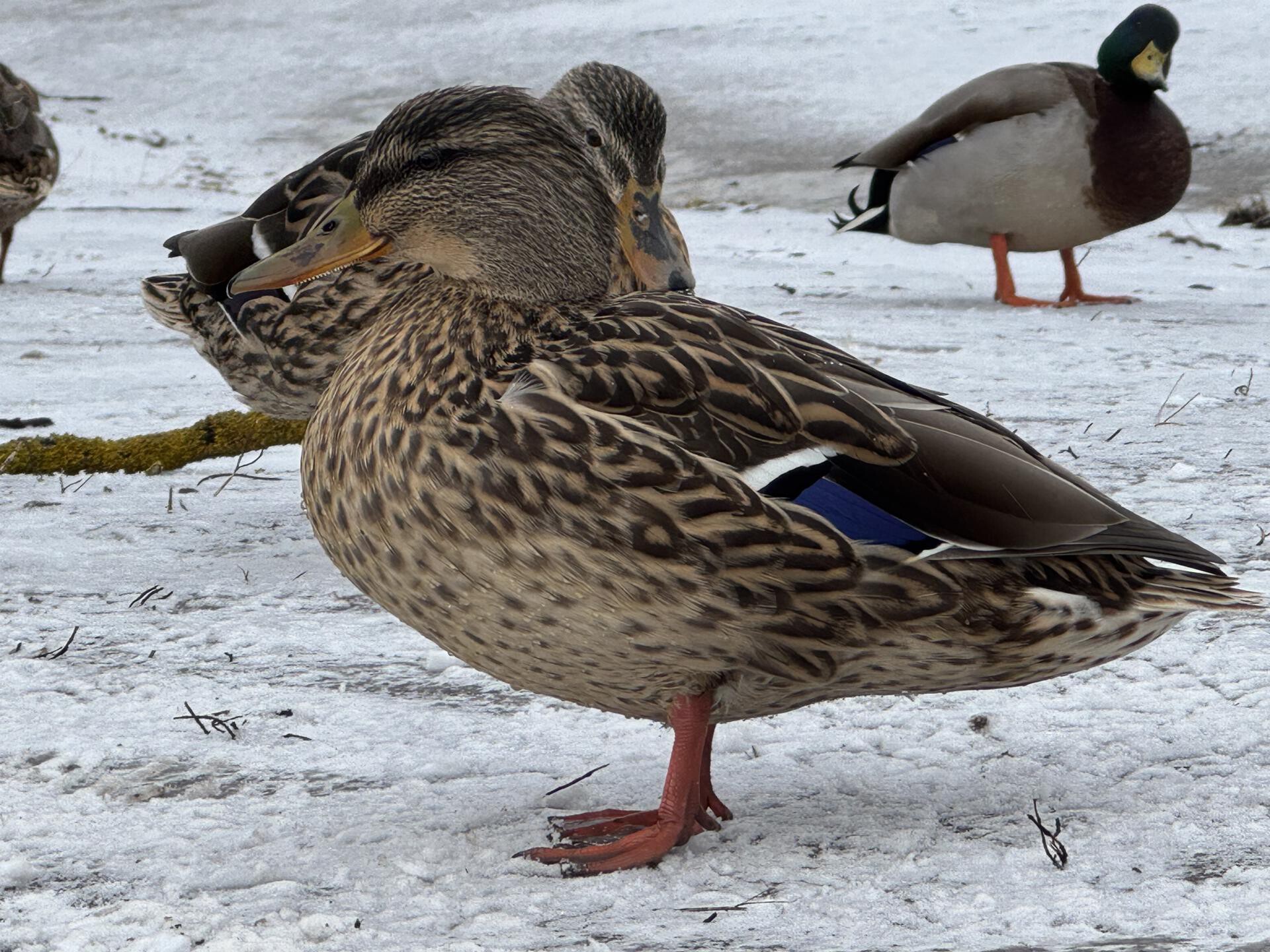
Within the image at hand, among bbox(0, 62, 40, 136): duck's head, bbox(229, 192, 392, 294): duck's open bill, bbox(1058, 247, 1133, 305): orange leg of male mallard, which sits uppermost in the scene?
bbox(0, 62, 40, 136): duck's head

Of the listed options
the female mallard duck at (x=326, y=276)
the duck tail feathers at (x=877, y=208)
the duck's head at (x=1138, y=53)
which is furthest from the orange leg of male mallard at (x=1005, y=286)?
the female mallard duck at (x=326, y=276)

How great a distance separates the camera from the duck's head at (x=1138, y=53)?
8688mm

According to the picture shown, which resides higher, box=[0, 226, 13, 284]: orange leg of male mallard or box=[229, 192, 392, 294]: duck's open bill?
box=[229, 192, 392, 294]: duck's open bill

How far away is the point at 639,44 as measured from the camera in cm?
1806

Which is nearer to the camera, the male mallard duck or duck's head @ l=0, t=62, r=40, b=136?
the male mallard duck

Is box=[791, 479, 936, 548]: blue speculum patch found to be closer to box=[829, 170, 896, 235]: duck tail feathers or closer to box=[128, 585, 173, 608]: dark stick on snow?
box=[128, 585, 173, 608]: dark stick on snow

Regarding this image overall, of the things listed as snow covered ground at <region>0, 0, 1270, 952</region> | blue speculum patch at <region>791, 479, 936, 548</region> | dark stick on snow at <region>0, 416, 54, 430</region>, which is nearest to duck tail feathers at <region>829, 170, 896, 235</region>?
snow covered ground at <region>0, 0, 1270, 952</region>

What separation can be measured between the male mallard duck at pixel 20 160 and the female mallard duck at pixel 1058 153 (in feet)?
15.0

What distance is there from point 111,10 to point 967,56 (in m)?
11.6

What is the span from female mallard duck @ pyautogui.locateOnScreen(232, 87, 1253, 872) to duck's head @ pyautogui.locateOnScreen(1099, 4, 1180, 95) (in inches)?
260

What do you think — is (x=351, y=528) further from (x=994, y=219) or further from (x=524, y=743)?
(x=994, y=219)

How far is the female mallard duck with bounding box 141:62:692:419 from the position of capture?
4203 millimetres

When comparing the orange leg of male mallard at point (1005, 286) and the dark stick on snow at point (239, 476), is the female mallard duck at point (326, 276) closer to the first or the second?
the dark stick on snow at point (239, 476)

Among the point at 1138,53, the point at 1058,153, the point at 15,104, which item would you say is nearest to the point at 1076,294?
the point at 1058,153
